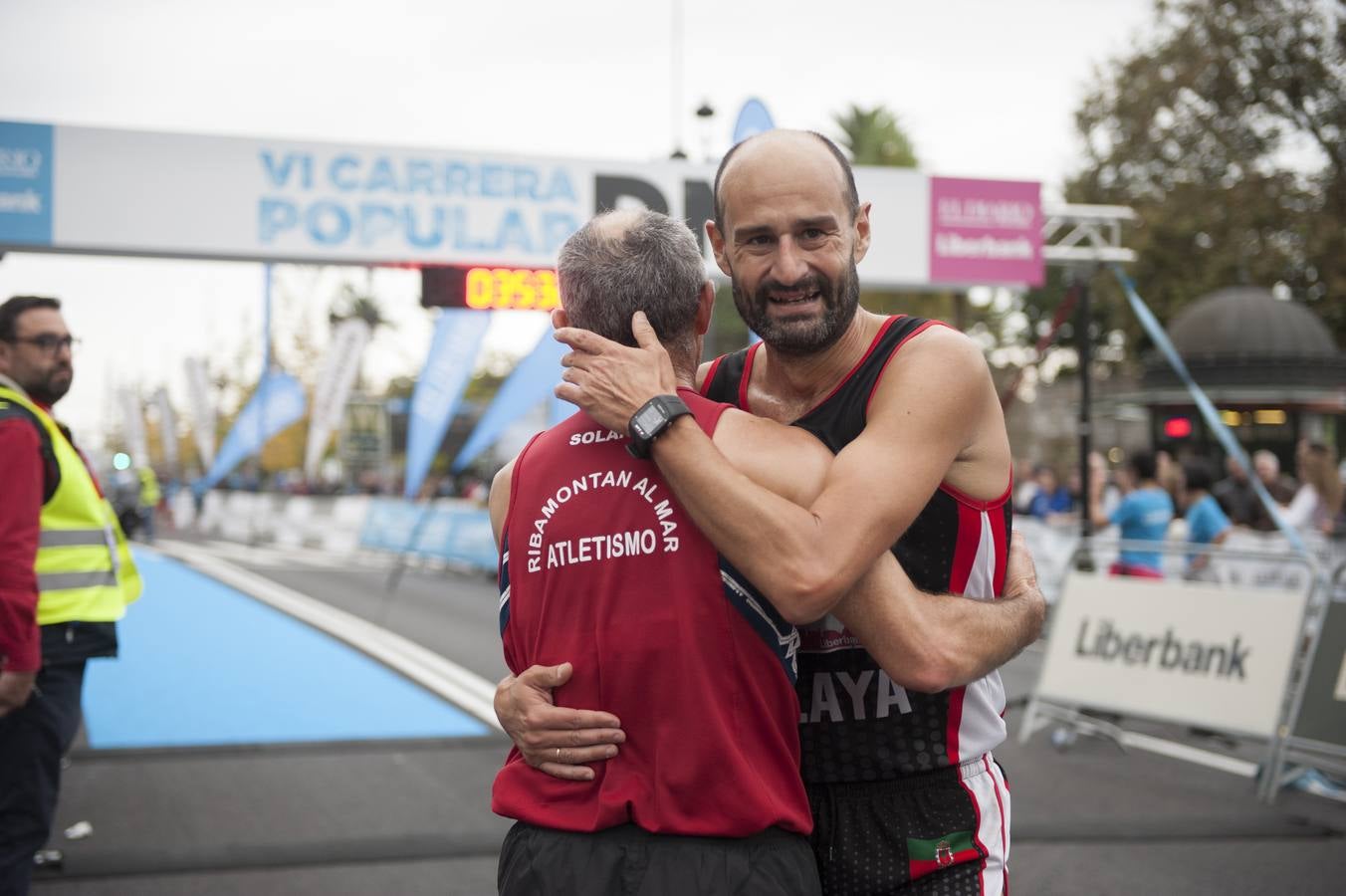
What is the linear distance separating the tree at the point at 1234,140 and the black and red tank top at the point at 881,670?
2591 centimetres

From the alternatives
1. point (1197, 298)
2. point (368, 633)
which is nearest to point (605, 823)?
point (368, 633)

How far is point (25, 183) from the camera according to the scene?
7.95m

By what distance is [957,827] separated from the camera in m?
2.39

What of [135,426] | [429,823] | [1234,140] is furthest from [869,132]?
[429,823]

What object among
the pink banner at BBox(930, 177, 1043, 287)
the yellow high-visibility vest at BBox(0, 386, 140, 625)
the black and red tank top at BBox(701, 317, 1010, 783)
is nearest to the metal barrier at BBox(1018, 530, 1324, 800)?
the pink banner at BBox(930, 177, 1043, 287)

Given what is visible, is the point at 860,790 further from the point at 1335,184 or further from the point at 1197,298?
the point at 1197,298

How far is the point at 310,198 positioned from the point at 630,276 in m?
6.96

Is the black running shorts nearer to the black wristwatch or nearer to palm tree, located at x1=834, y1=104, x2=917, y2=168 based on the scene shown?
the black wristwatch

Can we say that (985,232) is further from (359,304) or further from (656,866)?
(359,304)

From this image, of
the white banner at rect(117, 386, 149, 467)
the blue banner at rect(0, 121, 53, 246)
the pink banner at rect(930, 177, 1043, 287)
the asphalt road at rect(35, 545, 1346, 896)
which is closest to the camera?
the asphalt road at rect(35, 545, 1346, 896)

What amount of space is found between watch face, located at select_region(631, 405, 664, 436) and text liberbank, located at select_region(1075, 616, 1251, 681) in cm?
659

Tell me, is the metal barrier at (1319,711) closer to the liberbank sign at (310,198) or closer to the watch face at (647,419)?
the liberbank sign at (310,198)

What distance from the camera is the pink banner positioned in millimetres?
9508

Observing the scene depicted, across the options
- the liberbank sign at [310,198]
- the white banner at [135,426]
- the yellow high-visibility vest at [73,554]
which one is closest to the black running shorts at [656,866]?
the yellow high-visibility vest at [73,554]
